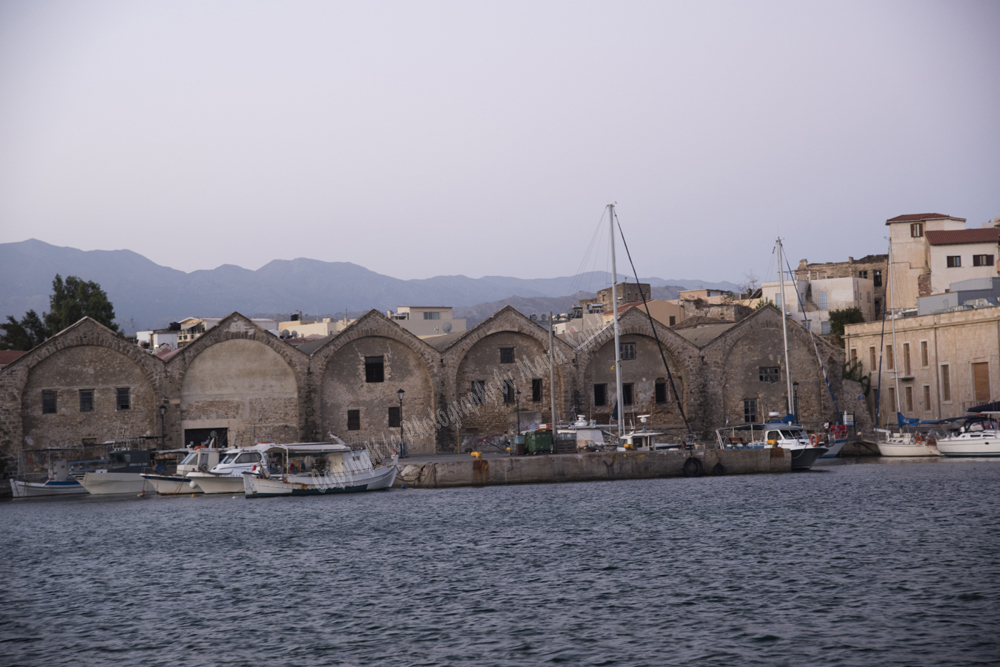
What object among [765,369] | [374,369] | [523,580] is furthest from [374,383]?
[523,580]

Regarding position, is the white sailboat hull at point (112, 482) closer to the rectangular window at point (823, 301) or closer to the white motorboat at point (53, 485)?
the white motorboat at point (53, 485)

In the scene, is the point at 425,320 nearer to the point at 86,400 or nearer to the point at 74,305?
the point at 74,305

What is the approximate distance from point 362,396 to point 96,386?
499 inches

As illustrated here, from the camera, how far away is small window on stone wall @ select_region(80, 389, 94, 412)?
162 feet

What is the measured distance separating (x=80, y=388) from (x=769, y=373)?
119 feet

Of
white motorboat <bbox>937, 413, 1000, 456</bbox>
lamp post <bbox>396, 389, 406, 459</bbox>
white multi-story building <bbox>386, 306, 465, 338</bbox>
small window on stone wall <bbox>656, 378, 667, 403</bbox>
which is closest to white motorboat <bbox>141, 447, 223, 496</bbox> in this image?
lamp post <bbox>396, 389, 406, 459</bbox>

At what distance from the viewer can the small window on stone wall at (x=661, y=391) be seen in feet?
192

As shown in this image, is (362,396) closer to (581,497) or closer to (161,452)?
(161,452)

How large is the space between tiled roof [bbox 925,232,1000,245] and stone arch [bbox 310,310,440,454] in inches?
1556

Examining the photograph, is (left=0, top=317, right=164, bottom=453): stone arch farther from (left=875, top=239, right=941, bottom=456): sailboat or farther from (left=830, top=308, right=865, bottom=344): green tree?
(left=830, top=308, right=865, bottom=344): green tree

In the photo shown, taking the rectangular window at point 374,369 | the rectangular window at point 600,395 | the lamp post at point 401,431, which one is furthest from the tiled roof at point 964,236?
the rectangular window at point 374,369

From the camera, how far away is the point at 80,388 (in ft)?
162

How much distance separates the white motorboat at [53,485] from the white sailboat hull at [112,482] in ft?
2.67

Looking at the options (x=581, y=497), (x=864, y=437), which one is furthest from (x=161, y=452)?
(x=864, y=437)
